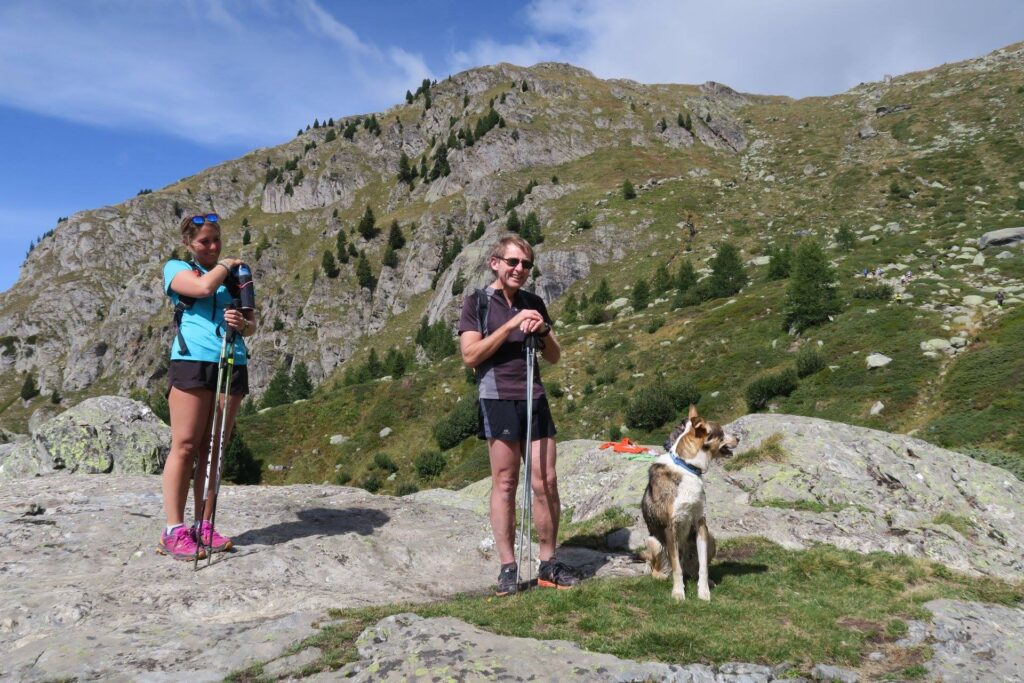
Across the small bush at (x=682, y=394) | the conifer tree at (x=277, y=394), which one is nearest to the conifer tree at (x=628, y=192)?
the small bush at (x=682, y=394)

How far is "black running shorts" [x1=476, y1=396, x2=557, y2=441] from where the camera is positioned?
6.16m

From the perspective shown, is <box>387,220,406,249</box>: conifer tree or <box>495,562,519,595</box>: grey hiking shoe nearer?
<box>495,562,519,595</box>: grey hiking shoe

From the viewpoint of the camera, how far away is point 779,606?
5887mm

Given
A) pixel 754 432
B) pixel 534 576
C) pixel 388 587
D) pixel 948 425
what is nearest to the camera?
pixel 388 587

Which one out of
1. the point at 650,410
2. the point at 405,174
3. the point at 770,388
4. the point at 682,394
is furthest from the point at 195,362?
the point at 405,174

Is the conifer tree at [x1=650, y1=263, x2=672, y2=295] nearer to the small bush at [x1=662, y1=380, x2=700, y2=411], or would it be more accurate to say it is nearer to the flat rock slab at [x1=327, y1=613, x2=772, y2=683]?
the small bush at [x1=662, y1=380, x2=700, y2=411]

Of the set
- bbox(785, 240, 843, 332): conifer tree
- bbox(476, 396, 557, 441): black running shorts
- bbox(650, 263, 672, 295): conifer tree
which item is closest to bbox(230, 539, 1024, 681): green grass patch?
bbox(476, 396, 557, 441): black running shorts

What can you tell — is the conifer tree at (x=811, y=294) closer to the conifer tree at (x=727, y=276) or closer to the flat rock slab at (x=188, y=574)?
the conifer tree at (x=727, y=276)

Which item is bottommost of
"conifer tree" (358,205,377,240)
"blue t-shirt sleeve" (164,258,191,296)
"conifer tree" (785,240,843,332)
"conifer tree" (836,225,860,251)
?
"blue t-shirt sleeve" (164,258,191,296)

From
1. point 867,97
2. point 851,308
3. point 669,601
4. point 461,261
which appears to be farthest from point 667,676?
point 867,97

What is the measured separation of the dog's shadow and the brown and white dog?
4300 mm

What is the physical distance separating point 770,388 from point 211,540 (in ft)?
89.5

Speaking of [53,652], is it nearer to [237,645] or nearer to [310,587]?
[237,645]

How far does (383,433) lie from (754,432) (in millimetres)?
35508
